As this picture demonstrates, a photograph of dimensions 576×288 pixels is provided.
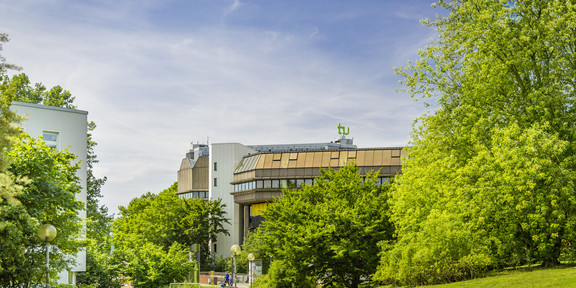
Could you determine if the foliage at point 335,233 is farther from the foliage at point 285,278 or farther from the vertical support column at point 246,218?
the vertical support column at point 246,218

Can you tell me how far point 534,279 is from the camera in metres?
20.9

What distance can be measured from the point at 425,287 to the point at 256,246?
133 feet

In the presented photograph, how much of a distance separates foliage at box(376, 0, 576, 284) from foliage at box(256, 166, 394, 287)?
7251mm

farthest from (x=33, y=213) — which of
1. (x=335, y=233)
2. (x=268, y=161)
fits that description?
(x=268, y=161)

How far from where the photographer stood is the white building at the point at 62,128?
34.6 m

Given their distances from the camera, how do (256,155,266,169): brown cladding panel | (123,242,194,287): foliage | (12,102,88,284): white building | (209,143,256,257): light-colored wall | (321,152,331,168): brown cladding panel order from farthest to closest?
(209,143,256,257): light-colored wall < (256,155,266,169): brown cladding panel < (321,152,331,168): brown cladding panel < (123,242,194,287): foliage < (12,102,88,284): white building

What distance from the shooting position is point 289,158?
83438mm

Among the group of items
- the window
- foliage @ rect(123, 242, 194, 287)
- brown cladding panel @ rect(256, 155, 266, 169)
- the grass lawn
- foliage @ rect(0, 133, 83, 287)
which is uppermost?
brown cladding panel @ rect(256, 155, 266, 169)

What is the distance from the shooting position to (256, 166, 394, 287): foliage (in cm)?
3856

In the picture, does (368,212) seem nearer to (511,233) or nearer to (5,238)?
(511,233)

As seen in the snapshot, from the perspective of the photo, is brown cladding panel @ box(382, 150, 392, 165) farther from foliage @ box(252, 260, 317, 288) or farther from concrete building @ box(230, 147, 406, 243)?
foliage @ box(252, 260, 317, 288)

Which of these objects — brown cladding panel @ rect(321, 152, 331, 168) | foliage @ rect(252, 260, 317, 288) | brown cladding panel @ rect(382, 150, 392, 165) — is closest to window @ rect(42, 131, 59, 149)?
foliage @ rect(252, 260, 317, 288)

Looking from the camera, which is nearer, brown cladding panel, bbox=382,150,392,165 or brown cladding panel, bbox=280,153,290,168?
brown cladding panel, bbox=382,150,392,165

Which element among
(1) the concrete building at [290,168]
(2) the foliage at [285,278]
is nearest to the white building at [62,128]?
(2) the foliage at [285,278]
